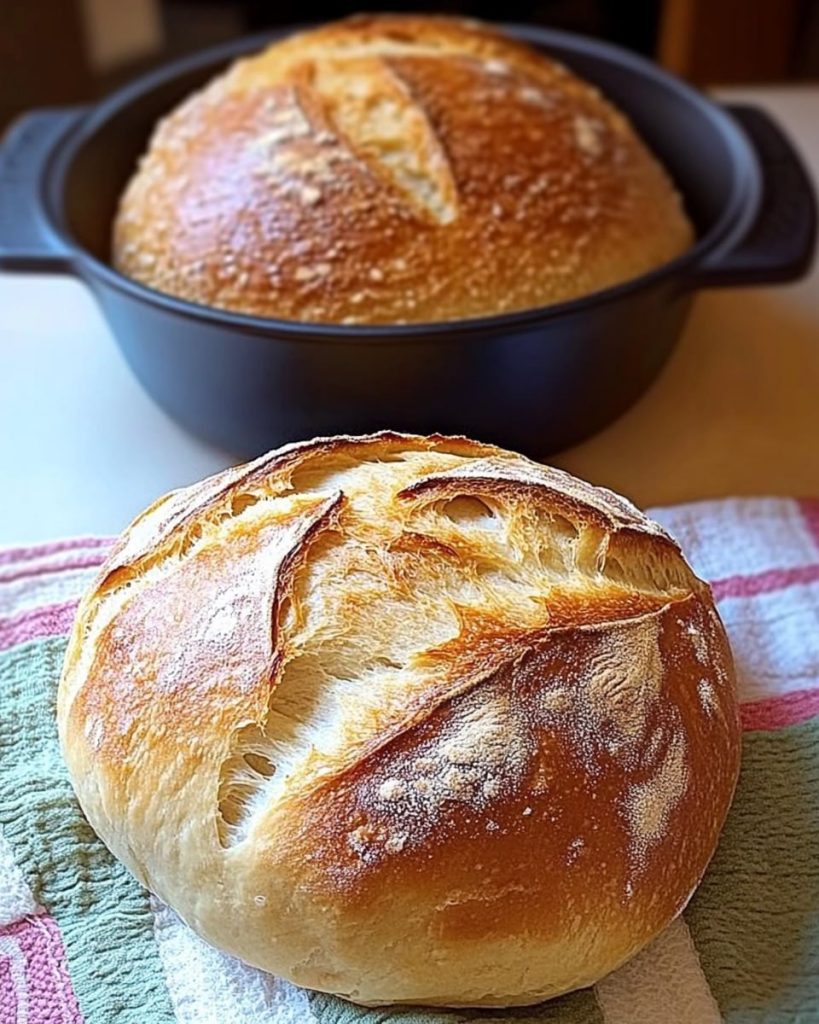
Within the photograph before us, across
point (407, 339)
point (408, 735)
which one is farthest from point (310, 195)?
point (408, 735)

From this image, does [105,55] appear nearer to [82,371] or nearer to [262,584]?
[82,371]

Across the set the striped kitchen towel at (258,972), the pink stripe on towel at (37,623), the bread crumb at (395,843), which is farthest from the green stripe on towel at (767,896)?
the pink stripe on towel at (37,623)

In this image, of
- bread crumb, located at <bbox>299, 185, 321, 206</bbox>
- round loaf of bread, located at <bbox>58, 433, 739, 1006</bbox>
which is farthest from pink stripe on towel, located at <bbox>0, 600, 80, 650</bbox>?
bread crumb, located at <bbox>299, 185, 321, 206</bbox>

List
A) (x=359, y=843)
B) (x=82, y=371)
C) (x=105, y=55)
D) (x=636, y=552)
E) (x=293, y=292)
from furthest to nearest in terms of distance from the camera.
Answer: (x=105, y=55) < (x=82, y=371) < (x=293, y=292) < (x=636, y=552) < (x=359, y=843)

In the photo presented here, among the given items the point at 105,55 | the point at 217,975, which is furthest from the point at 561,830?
the point at 105,55

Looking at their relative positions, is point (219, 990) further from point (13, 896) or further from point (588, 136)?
point (588, 136)

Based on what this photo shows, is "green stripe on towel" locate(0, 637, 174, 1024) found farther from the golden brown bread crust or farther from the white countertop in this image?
the golden brown bread crust
